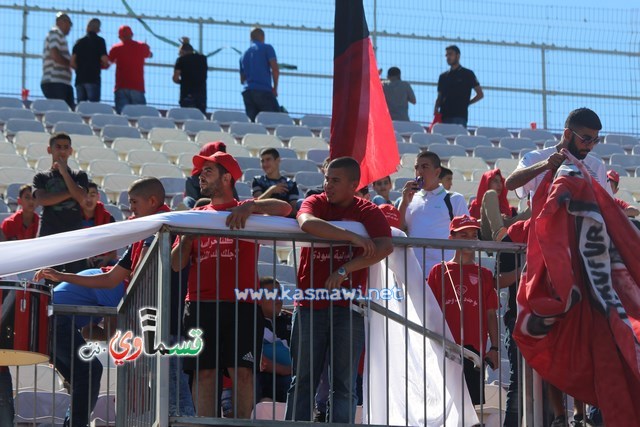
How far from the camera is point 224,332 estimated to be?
7656 mm

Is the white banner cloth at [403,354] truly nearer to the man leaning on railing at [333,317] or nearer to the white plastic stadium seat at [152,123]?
the man leaning on railing at [333,317]

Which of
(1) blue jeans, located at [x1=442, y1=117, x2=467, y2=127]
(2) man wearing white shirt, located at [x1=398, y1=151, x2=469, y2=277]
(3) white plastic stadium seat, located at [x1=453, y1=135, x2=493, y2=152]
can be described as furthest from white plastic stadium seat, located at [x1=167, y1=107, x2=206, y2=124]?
(2) man wearing white shirt, located at [x1=398, y1=151, x2=469, y2=277]

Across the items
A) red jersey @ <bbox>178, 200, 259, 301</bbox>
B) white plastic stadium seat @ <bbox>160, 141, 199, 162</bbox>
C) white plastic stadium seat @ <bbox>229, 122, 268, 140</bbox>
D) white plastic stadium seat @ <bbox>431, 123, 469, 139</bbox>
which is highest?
white plastic stadium seat @ <bbox>431, 123, 469, 139</bbox>

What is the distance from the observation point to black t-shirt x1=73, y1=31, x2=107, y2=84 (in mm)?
18194

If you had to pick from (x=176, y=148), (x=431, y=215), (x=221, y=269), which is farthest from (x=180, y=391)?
(x=176, y=148)

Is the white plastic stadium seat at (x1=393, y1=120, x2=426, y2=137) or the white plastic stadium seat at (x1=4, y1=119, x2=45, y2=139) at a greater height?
the white plastic stadium seat at (x1=393, y1=120, x2=426, y2=137)

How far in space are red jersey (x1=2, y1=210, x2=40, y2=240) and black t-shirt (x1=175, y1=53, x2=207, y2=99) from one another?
24.2 feet

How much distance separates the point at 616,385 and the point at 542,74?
16.2 meters

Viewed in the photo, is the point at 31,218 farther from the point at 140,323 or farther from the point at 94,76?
the point at 94,76

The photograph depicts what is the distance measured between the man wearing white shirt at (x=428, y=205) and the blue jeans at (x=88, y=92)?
27.7 feet

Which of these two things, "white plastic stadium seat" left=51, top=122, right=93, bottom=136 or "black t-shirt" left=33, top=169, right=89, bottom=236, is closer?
"black t-shirt" left=33, top=169, right=89, bottom=236

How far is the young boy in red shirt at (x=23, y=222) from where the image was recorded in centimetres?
1172

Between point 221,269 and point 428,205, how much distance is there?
3.48 m

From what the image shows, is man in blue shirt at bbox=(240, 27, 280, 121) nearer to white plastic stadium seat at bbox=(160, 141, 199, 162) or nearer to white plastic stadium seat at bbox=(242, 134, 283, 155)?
white plastic stadium seat at bbox=(242, 134, 283, 155)
